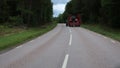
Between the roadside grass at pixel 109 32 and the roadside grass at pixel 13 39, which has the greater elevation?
the roadside grass at pixel 13 39

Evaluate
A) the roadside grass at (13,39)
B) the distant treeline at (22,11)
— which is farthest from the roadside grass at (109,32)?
the distant treeline at (22,11)

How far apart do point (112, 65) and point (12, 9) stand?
75900 millimetres

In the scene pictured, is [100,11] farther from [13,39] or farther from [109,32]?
[13,39]

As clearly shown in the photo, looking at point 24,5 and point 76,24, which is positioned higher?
point 24,5

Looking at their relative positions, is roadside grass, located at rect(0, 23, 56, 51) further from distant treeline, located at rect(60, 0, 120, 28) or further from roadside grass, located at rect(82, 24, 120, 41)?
distant treeline, located at rect(60, 0, 120, 28)

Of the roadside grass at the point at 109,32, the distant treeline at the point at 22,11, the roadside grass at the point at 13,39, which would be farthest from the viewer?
the distant treeline at the point at 22,11

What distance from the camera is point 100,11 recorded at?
87.8 meters

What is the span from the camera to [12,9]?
85.4 metres

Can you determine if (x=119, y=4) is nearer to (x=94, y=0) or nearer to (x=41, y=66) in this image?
(x=94, y=0)

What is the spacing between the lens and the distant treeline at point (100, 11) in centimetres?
6475

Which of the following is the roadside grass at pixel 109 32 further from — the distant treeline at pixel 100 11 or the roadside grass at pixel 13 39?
the distant treeline at pixel 100 11

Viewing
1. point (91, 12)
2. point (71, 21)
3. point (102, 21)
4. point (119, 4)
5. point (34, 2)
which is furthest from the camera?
point (91, 12)

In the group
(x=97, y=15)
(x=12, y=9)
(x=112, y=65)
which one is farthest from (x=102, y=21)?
(x=112, y=65)

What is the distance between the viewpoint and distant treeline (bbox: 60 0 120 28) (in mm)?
64750
